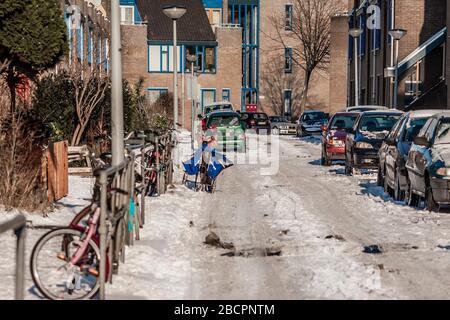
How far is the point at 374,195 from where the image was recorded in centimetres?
1861

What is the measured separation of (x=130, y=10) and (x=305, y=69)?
52.6 ft

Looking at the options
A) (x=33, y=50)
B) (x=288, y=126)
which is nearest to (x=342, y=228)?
(x=33, y=50)

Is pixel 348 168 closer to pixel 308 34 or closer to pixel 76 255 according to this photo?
pixel 76 255

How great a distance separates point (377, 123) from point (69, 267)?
673 inches

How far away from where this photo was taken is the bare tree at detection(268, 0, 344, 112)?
79000 millimetres

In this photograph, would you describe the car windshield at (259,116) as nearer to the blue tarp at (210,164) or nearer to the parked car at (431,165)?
the blue tarp at (210,164)

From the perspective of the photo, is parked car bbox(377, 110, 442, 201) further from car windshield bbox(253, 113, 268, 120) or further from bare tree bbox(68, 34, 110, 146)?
car windshield bbox(253, 113, 268, 120)

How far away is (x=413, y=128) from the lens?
61.4 ft

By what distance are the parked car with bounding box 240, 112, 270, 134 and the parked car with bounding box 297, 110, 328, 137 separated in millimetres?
6257

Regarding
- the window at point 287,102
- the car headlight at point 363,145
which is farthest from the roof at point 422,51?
the window at point 287,102

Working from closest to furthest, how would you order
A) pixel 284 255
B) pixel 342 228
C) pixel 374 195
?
pixel 284 255 < pixel 342 228 < pixel 374 195

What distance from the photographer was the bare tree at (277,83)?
3228 inches

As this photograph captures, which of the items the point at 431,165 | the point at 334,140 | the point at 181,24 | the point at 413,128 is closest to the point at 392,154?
the point at 413,128
